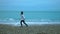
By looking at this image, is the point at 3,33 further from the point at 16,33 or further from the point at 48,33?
the point at 48,33

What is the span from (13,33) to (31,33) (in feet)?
3.66

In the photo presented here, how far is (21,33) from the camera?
13336 mm

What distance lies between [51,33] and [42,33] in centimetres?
56

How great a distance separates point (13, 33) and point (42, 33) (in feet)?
5.88

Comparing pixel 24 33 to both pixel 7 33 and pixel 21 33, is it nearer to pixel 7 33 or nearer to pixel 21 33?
pixel 21 33

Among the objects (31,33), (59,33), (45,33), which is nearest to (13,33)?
(31,33)

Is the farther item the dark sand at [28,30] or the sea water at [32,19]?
the sea water at [32,19]

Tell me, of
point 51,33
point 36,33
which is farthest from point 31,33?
point 51,33

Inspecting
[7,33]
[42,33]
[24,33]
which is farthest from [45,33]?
[7,33]

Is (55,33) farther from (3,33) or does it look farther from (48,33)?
(3,33)

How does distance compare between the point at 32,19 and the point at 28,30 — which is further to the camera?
the point at 32,19

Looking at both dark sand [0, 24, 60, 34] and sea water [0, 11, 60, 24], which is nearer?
dark sand [0, 24, 60, 34]

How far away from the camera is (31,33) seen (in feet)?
44.0

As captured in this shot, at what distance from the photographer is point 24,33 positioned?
13.3 m
